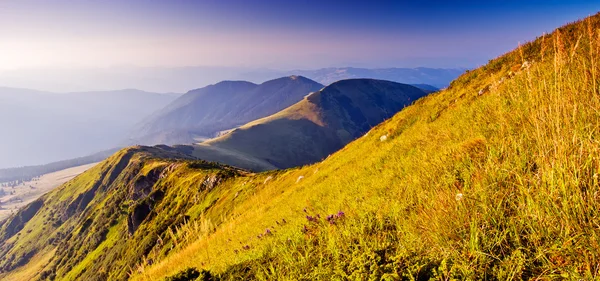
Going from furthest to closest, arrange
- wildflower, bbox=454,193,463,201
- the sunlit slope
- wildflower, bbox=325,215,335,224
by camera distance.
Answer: wildflower, bbox=325,215,335,224 → wildflower, bbox=454,193,463,201 → the sunlit slope

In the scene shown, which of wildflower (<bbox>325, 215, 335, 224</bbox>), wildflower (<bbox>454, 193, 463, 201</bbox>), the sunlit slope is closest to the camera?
the sunlit slope

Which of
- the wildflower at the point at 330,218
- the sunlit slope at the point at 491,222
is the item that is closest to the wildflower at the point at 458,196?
the sunlit slope at the point at 491,222

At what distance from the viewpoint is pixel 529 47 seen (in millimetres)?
21375

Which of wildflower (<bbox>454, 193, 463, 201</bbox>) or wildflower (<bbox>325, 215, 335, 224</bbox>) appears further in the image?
wildflower (<bbox>325, 215, 335, 224</bbox>)

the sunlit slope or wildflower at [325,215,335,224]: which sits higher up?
the sunlit slope

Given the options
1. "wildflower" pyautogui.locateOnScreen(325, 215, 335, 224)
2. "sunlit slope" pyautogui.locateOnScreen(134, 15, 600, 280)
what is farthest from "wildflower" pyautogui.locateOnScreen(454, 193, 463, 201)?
Answer: "wildflower" pyautogui.locateOnScreen(325, 215, 335, 224)

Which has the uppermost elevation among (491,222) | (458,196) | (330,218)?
(458,196)

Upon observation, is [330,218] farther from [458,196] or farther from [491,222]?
[491,222]

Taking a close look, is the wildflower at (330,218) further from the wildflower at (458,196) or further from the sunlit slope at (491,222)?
the wildflower at (458,196)

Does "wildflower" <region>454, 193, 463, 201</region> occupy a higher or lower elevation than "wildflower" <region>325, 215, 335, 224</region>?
higher

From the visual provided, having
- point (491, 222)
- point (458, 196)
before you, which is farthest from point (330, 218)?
point (491, 222)

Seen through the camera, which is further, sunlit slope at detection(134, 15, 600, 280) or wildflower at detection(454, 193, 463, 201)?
wildflower at detection(454, 193, 463, 201)

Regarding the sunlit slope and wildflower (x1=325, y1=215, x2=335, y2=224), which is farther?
wildflower (x1=325, y1=215, x2=335, y2=224)

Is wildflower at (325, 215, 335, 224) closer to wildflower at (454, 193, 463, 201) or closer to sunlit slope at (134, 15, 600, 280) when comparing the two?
sunlit slope at (134, 15, 600, 280)
